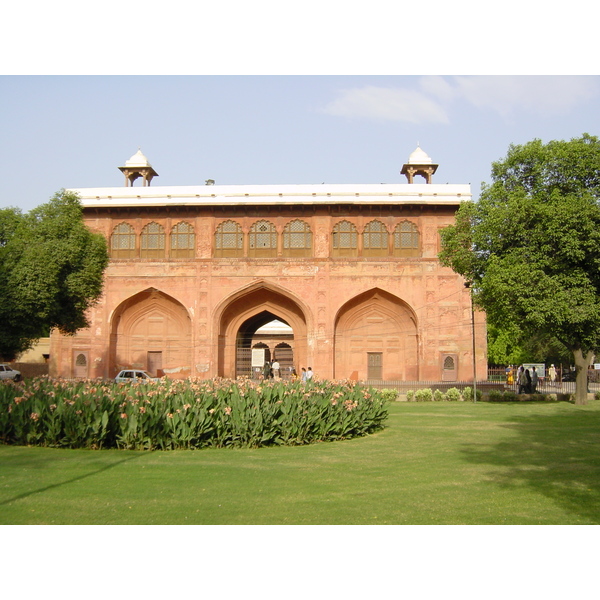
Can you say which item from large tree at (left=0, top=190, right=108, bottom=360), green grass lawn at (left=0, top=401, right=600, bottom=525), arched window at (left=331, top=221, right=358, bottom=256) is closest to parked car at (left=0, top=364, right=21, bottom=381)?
large tree at (left=0, top=190, right=108, bottom=360)

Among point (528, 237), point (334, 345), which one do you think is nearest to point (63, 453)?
point (528, 237)

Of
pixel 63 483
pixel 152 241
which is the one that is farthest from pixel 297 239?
pixel 63 483

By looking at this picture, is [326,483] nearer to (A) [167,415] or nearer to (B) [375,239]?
(A) [167,415]

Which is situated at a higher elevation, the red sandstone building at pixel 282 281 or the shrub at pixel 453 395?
the red sandstone building at pixel 282 281

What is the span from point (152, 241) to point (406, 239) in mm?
11098

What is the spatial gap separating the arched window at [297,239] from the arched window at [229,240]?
196 centimetres

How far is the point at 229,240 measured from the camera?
92.8 feet

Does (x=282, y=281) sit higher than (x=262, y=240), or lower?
lower

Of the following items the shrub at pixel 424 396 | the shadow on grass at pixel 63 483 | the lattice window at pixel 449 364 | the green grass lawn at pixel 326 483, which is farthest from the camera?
the lattice window at pixel 449 364

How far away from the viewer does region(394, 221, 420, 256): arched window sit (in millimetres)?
27781

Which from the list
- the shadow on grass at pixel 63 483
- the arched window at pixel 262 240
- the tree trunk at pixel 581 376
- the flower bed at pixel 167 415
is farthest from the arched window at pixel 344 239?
the shadow on grass at pixel 63 483

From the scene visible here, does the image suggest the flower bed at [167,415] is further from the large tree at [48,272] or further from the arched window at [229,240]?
the arched window at [229,240]

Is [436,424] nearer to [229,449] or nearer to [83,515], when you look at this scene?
[229,449]

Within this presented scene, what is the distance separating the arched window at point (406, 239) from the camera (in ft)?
91.1
